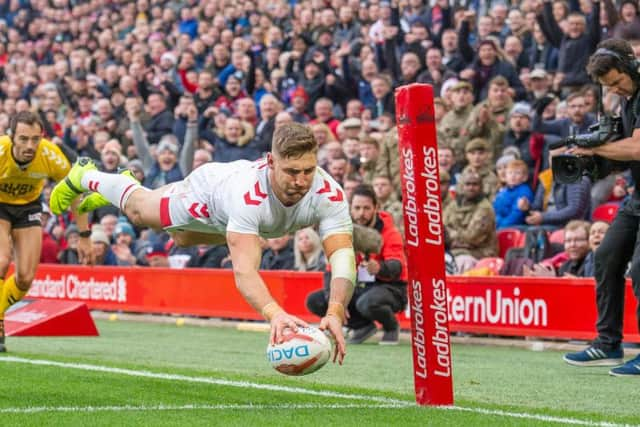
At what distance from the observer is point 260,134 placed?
62.7 ft

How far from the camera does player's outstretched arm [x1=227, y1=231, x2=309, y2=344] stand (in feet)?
21.5

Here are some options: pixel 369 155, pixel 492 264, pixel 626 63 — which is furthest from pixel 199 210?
pixel 369 155

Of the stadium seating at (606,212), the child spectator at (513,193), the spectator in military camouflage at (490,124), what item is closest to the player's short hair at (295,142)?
the stadium seating at (606,212)

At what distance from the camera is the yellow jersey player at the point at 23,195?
11.2 meters

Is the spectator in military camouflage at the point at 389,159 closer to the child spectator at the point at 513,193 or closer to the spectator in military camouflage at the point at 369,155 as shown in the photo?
the spectator in military camouflage at the point at 369,155

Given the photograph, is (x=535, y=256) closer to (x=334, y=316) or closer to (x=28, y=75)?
(x=334, y=316)

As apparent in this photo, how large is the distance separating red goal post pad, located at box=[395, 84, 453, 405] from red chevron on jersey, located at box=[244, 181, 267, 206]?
2.91ft

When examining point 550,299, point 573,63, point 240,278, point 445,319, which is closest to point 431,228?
point 445,319

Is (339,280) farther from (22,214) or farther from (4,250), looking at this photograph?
(22,214)

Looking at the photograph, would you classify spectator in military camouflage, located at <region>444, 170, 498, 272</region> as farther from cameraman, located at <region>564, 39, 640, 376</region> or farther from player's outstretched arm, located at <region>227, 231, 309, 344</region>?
player's outstretched arm, located at <region>227, 231, 309, 344</region>

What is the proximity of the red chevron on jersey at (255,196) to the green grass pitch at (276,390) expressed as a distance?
1223 millimetres

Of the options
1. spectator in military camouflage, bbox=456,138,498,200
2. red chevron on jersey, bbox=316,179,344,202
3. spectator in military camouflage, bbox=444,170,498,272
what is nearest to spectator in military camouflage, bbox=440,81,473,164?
spectator in military camouflage, bbox=456,138,498,200

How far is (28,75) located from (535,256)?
17791 mm

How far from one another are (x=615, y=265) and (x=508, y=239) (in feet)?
17.8
